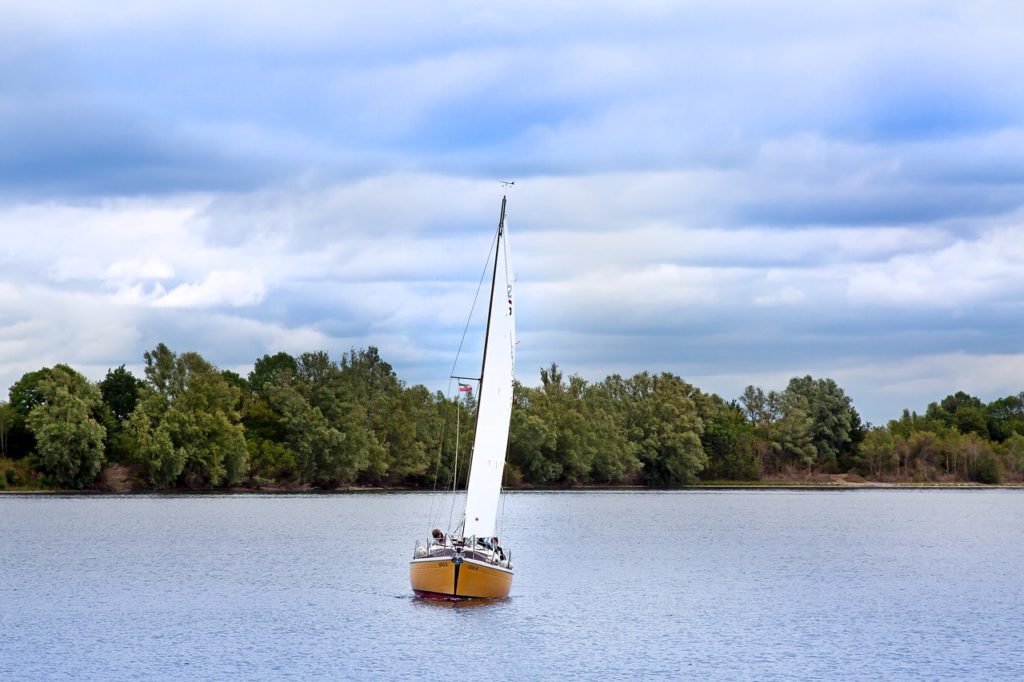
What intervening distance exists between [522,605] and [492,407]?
14.1m

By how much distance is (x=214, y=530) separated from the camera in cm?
12206

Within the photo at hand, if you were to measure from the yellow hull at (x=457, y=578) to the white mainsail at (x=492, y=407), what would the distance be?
1580 millimetres

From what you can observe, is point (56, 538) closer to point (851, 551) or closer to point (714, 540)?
point (714, 540)

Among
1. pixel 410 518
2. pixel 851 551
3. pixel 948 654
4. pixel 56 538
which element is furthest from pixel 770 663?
pixel 410 518

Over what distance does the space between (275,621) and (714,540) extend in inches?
2493

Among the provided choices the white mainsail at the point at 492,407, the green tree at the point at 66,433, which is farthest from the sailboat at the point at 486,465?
the green tree at the point at 66,433

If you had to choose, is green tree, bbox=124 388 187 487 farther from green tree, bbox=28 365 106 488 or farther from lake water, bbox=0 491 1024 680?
lake water, bbox=0 491 1024 680

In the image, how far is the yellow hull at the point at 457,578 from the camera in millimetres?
60031

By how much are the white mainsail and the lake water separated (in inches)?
211

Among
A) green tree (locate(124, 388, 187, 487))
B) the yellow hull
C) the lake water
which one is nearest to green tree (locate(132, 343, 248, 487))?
green tree (locate(124, 388, 187, 487))

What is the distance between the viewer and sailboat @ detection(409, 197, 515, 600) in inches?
2339

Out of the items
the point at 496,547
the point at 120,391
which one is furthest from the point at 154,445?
the point at 496,547

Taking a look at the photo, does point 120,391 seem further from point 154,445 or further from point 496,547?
point 496,547

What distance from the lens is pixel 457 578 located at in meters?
60.2
